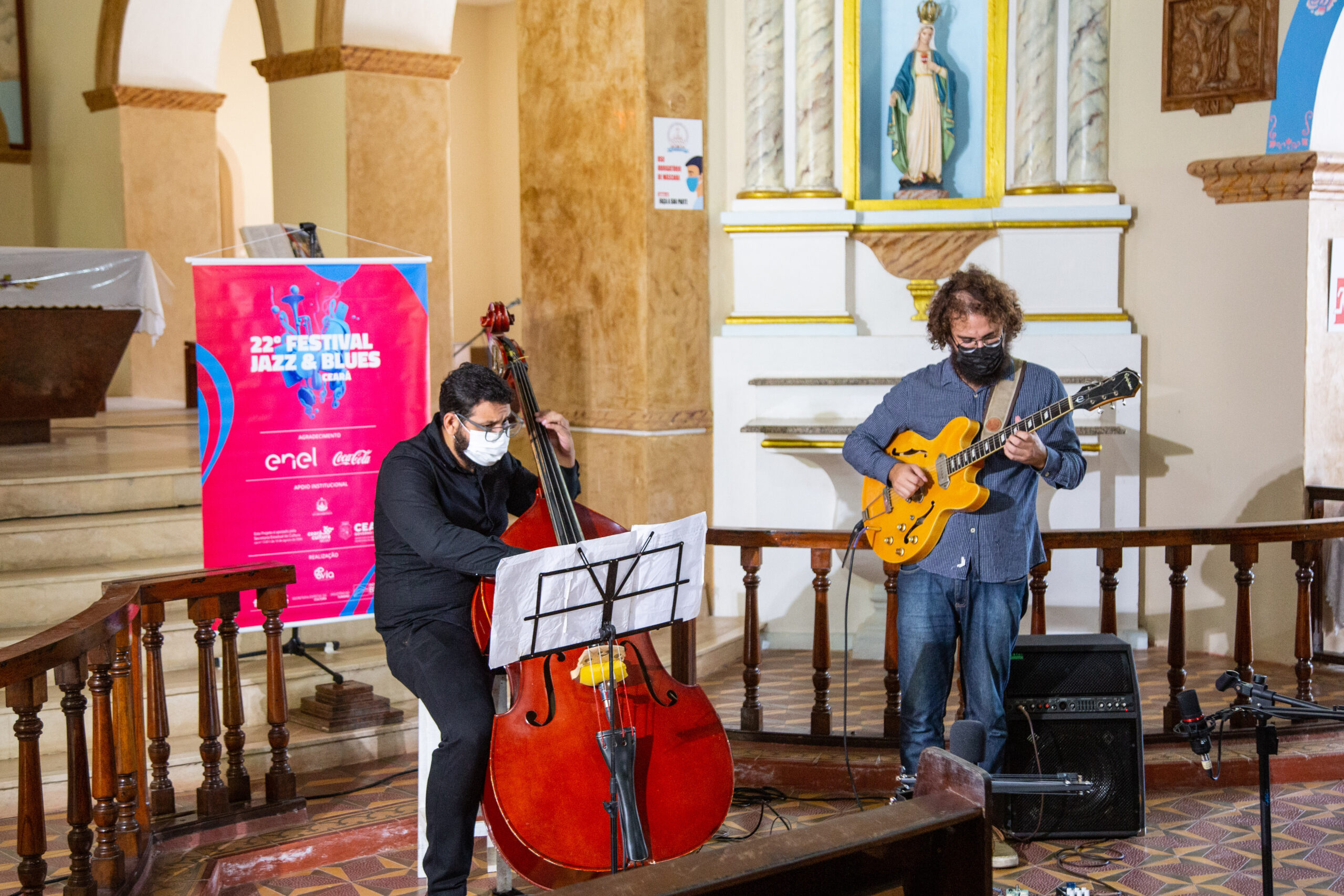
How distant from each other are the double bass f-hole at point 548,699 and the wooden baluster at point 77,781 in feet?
3.65

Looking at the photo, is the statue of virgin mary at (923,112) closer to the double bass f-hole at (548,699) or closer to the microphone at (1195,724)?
the double bass f-hole at (548,699)

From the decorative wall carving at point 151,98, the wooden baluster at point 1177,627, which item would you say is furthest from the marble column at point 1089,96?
the decorative wall carving at point 151,98

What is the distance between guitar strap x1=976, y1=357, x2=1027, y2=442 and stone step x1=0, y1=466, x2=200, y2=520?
4.20m

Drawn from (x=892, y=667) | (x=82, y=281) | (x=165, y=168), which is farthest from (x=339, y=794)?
(x=165, y=168)

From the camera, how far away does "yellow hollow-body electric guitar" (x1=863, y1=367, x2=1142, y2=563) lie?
3363 mm

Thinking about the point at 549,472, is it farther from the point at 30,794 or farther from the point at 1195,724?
the point at 1195,724

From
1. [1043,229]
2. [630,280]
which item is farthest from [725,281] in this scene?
[1043,229]

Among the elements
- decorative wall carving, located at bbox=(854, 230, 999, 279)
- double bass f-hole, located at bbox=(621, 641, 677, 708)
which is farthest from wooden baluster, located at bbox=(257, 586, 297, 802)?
decorative wall carving, located at bbox=(854, 230, 999, 279)

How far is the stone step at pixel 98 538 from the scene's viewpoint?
5.53 meters

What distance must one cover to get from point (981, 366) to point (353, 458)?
2476 mm

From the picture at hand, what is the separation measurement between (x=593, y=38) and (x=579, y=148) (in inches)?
22.0

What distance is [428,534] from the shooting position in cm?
338

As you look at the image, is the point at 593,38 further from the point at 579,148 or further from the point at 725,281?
the point at 725,281

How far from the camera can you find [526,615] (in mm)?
2951
